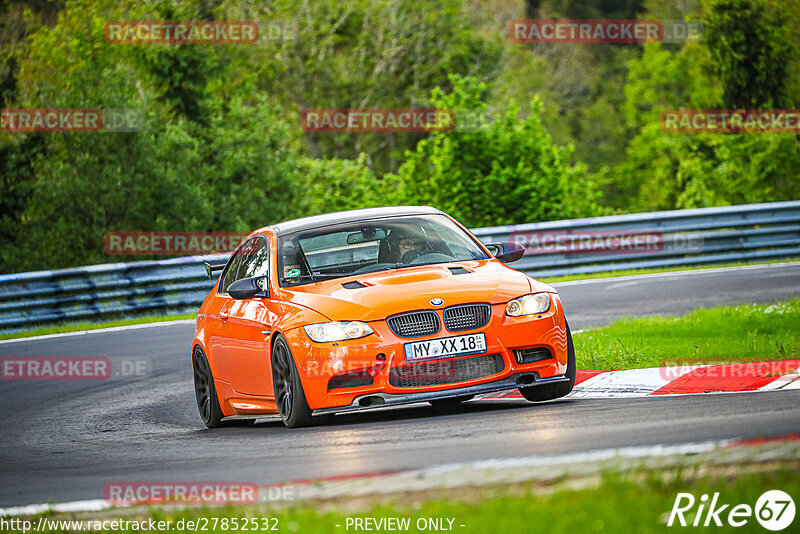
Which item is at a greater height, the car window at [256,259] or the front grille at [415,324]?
the car window at [256,259]

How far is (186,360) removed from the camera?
14945mm

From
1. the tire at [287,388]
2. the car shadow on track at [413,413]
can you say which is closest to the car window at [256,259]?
the tire at [287,388]

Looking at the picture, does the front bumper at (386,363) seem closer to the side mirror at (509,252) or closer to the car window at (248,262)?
the side mirror at (509,252)

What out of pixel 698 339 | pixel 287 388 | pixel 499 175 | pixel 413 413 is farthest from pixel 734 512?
pixel 499 175

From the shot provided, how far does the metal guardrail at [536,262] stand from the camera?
767 inches

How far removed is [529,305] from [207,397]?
119 inches

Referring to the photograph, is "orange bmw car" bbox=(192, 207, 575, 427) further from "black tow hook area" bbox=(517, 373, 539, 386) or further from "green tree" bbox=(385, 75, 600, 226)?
"green tree" bbox=(385, 75, 600, 226)

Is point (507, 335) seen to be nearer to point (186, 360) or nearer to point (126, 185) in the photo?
point (186, 360)

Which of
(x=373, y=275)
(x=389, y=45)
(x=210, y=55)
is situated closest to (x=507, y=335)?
(x=373, y=275)

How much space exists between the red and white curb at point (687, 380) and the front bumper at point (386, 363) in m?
1.23

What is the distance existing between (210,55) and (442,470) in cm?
3408

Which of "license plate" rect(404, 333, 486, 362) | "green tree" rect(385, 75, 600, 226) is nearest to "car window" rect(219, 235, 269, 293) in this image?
"license plate" rect(404, 333, 486, 362)

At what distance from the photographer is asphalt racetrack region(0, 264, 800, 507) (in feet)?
22.0

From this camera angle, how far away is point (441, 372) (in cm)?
858
